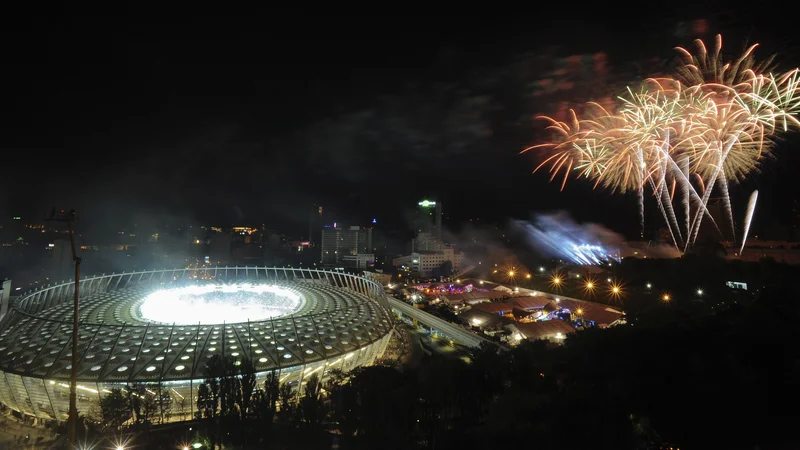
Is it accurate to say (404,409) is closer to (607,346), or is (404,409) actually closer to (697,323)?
(607,346)

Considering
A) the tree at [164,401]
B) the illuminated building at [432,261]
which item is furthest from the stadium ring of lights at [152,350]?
the illuminated building at [432,261]

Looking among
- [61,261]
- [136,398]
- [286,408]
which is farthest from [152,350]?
[61,261]

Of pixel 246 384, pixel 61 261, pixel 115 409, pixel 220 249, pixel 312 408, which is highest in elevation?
pixel 246 384

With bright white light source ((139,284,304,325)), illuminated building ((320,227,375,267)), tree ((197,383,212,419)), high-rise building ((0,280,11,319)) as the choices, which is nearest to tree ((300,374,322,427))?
tree ((197,383,212,419))

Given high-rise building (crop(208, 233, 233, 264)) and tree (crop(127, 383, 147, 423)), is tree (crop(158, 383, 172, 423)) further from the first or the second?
high-rise building (crop(208, 233, 233, 264))

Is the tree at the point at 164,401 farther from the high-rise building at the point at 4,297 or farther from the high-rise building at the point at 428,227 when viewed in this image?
the high-rise building at the point at 428,227

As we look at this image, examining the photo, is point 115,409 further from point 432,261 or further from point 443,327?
point 432,261

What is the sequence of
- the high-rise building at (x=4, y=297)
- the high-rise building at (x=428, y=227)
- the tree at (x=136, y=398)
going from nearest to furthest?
the tree at (x=136, y=398), the high-rise building at (x=4, y=297), the high-rise building at (x=428, y=227)
